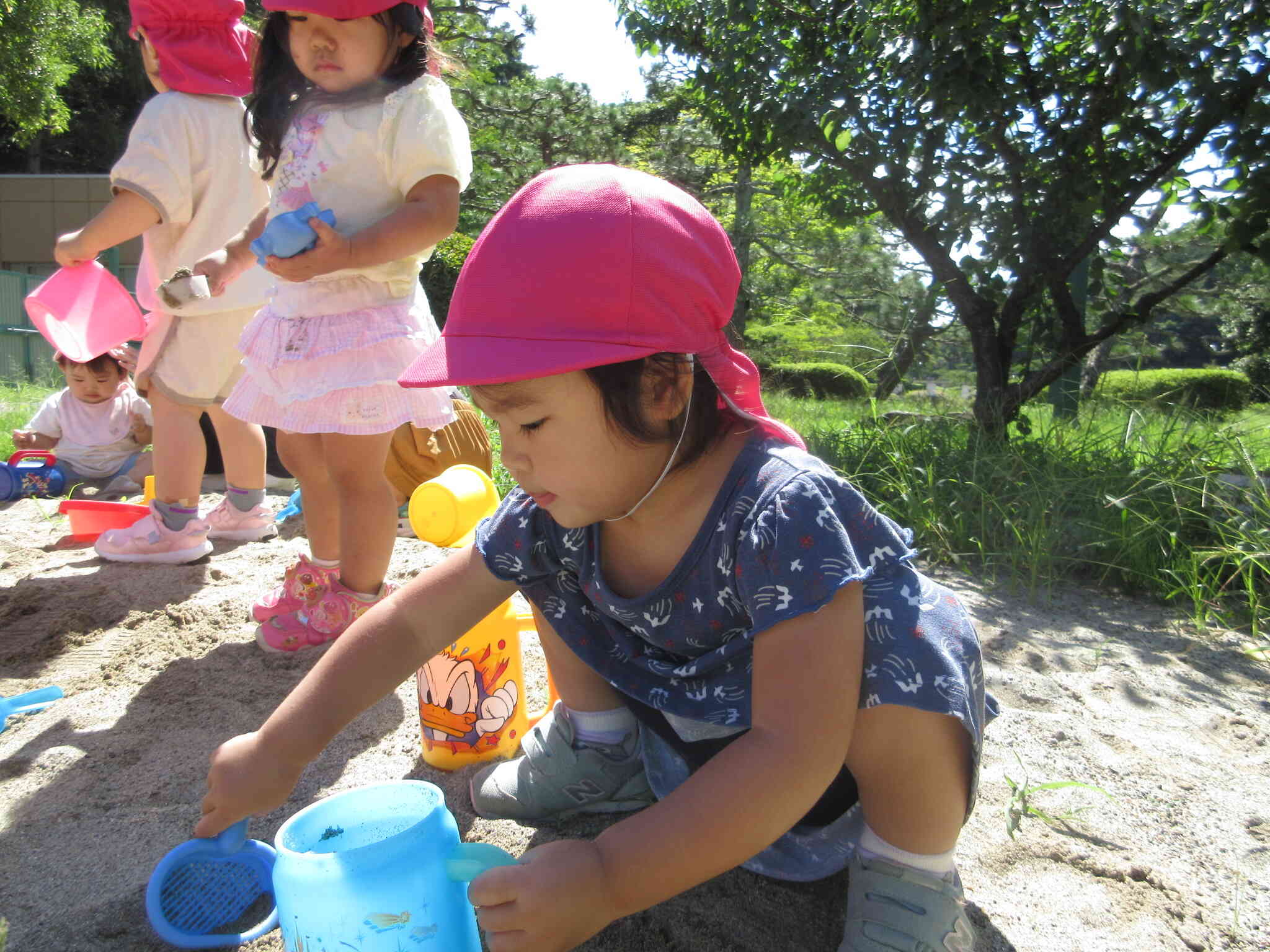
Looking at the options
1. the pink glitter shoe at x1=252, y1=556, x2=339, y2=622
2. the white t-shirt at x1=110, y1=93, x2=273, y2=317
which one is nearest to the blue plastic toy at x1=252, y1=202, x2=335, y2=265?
the pink glitter shoe at x1=252, y1=556, x2=339, y2=622

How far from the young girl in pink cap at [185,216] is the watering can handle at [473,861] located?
1849mm

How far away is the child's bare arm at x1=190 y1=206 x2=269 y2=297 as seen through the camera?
6.55ft

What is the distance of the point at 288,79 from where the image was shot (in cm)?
196

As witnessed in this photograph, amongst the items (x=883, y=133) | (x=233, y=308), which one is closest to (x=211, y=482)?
(x=233, y=308)

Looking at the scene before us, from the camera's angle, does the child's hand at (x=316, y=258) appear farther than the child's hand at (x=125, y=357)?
No

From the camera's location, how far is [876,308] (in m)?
9.54

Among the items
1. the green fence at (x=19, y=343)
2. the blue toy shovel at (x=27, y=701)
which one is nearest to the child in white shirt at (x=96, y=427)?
the blue toy shovel at (x=27, y=701)

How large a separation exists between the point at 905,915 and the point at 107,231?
220cm

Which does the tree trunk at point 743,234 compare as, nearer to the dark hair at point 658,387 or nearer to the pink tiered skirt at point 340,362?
the pink tiered skirt at point 340,362

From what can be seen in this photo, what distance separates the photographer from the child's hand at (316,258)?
1.65m

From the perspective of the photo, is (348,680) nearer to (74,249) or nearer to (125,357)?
(74,249)

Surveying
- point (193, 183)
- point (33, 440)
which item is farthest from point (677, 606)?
point (33, 440)

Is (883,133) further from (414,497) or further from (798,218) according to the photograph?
(798,218)

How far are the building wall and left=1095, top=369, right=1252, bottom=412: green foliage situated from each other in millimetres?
13442
